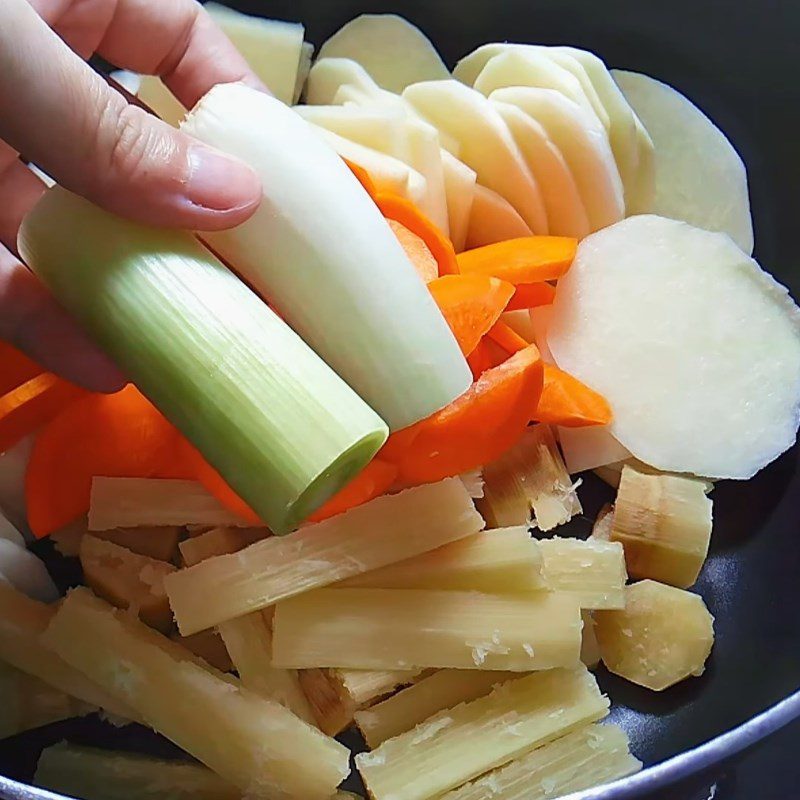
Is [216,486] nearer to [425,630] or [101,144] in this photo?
[425,630]

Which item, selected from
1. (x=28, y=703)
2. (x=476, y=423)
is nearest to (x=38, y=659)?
(x=28, y=703)

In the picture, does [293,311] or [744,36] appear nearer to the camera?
[293,311]

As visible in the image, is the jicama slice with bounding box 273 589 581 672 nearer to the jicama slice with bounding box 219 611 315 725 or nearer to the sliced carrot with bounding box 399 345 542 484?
the jicama slice with bounding box 219 611 315 725

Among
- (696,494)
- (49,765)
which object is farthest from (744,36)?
(49,765)

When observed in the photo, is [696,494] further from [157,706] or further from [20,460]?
[20,460]

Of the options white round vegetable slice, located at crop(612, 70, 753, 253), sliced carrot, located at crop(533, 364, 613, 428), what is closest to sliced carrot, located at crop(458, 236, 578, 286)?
sliced carrot, located at crop(533, 364, 613, 428)

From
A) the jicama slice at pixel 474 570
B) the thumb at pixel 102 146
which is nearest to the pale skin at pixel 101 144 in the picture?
the thumb at pixel 102 146

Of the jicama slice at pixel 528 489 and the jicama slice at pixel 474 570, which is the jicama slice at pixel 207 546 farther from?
the jicama slice at pixel 528 489
